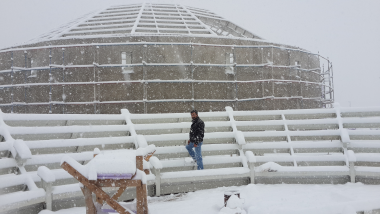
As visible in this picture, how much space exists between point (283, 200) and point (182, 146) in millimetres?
2970

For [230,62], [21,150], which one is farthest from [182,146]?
[230,62]

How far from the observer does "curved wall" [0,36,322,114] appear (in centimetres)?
1216

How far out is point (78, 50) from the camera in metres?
12.5

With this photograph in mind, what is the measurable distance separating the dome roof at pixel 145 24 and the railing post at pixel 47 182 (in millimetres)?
8631

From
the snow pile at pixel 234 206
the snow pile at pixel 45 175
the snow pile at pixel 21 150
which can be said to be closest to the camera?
the snow pile at pixel 234 206

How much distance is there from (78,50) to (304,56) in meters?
11.2

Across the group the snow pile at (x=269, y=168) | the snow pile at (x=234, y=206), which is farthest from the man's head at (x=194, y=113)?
the snow pile at (x=234, y=206)

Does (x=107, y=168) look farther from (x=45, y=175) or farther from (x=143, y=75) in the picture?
(x=143, y=75)

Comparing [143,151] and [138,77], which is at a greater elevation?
[138,77]

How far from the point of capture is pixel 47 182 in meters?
5.16

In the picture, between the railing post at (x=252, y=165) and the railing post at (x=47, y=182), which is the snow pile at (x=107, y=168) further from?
the railing post at (x=252, y=165)

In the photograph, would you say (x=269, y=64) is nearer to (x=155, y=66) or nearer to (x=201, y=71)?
(x=201, y=71)

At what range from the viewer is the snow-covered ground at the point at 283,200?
481cm

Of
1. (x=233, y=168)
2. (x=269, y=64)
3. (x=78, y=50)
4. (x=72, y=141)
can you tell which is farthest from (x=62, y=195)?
(x=269, y=64)
